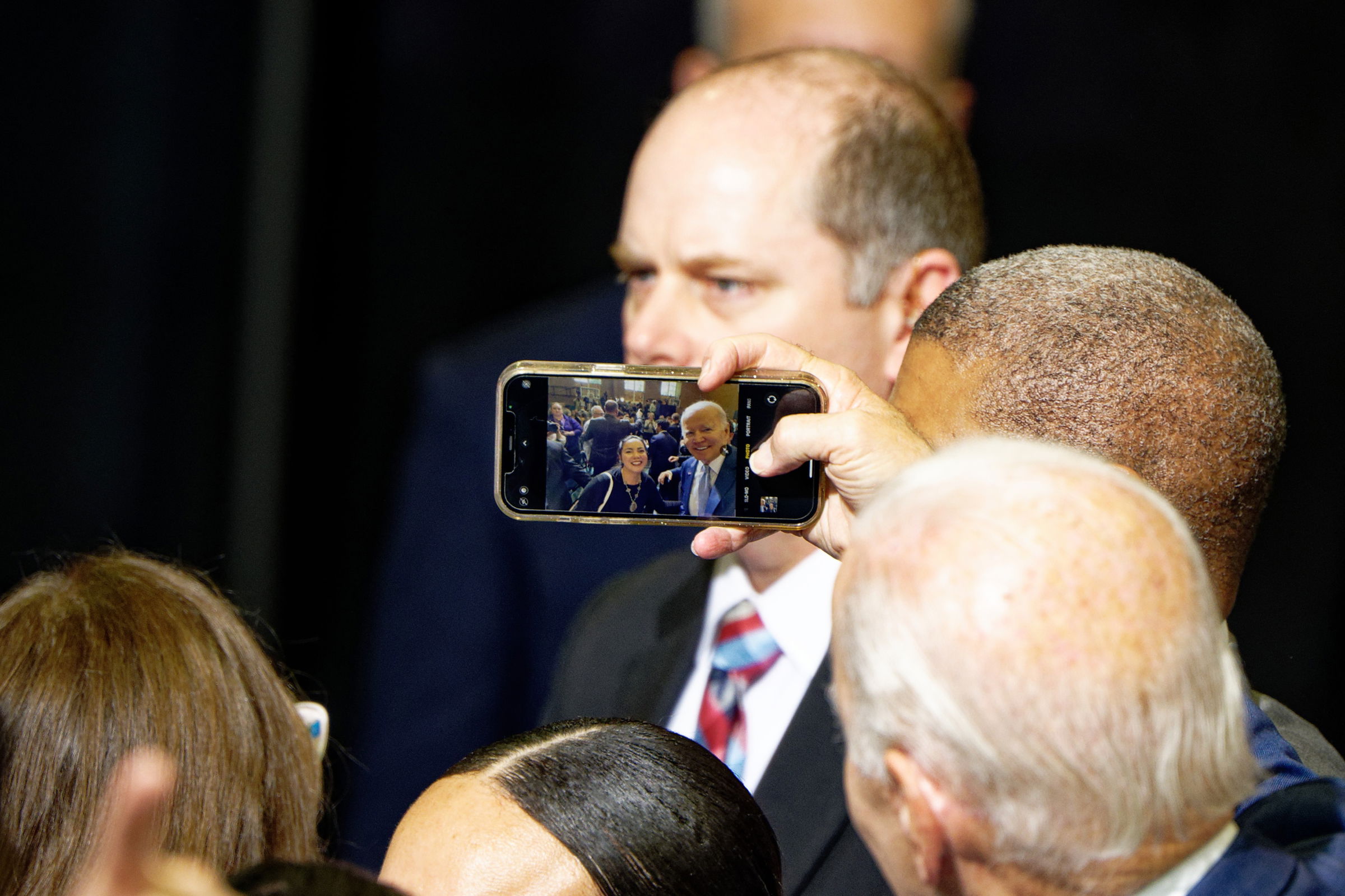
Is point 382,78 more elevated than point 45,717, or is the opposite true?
point 382,78

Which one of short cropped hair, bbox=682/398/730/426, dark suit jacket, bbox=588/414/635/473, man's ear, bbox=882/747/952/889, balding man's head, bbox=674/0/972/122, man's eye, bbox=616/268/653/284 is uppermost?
balding man's head, bbox=674/0/972/122

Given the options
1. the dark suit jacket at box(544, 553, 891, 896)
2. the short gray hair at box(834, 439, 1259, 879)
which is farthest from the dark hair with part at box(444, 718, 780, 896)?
the short gray hair at box(834, 439, 1259, 879)

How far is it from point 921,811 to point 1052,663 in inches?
4.8

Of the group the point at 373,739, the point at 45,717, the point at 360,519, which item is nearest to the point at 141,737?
the point at 45,717

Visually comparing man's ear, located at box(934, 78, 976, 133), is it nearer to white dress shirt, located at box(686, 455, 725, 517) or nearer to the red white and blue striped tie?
the red white and blue striped tie

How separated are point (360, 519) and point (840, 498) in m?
1.68

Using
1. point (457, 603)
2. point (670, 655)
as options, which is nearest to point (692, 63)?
point (457, 603)

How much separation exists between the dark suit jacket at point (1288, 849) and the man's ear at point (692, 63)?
176 centimetres

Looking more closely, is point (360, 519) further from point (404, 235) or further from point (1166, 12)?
point (1166, 12)

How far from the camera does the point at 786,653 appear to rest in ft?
4.49

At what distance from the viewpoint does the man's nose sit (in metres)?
1.46

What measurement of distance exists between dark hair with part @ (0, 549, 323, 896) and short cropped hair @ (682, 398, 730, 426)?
496mm

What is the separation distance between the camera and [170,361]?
2.44 meters

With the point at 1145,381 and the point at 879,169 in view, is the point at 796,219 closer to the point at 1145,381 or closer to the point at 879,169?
the point at 879,169
